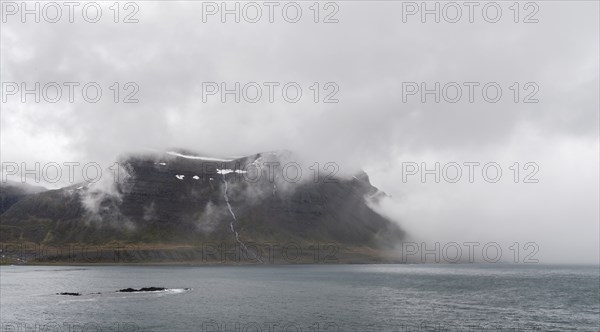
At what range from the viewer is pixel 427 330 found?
87562mm

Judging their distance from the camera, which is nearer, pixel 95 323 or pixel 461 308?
pixel 95 323

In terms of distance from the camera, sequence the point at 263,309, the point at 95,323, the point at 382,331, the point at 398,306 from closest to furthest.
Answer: the point at 382,331 < the point at 95,323 < the point at 263,309 < the point at 398,306

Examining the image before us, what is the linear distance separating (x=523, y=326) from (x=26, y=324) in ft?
300

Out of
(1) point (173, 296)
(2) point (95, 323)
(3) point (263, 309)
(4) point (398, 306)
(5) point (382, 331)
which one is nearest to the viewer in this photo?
(5) point (382, 331)

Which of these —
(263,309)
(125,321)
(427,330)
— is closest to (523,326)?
(427,330)

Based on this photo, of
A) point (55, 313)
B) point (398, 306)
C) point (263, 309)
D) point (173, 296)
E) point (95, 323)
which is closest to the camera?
point (95, 323)

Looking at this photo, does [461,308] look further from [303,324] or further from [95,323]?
[95,323]

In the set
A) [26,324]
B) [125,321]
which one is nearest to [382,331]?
[125,321]

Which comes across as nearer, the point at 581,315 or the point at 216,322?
the point at 216,322

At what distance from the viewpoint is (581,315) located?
355ft

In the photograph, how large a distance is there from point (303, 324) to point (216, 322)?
54.7 ft

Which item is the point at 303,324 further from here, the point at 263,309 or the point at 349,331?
the point at 263,309

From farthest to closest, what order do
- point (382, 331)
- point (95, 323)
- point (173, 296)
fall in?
point (173, 296) → point (95, 323) → point (382, 331)

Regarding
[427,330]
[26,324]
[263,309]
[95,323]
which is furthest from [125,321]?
[427,330]
